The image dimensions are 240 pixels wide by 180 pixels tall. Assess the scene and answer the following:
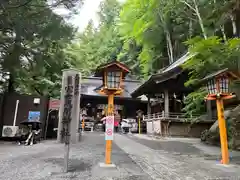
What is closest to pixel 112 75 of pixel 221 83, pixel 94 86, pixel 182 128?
pixel 221 83

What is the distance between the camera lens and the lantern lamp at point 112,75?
4879mm

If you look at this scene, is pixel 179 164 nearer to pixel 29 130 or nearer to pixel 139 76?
pixel 29 130

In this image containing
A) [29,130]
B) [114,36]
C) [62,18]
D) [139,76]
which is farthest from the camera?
[114,36]

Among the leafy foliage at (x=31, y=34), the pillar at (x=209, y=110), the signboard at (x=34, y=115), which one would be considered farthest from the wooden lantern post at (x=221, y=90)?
the signboard at (x=34, y=115)

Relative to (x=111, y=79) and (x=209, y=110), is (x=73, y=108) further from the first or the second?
(x=209, y=110)

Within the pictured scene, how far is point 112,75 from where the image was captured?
494cm

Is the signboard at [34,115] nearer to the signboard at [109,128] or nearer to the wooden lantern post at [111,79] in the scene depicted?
the wooden lantern post at [111,79]

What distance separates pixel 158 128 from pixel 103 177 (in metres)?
8.37

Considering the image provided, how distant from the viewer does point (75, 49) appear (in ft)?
42.8

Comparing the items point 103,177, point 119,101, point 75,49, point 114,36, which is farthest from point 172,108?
point 114,36

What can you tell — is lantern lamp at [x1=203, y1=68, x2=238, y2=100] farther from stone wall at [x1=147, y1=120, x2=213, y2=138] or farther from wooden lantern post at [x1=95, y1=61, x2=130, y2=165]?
stone wall at [x1=147, y1=120, x2=213, y2=138]

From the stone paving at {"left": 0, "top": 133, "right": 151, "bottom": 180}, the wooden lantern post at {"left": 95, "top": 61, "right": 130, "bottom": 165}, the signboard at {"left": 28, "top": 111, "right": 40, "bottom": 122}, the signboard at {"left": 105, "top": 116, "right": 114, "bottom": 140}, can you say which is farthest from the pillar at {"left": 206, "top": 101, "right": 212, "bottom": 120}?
the signboard at {"left": 28, "top": 111, "right": 40, "bottom": 122}

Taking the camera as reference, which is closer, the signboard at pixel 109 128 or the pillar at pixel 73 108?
the pillar at pixel 73 108

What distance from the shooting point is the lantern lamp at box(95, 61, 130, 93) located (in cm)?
488
